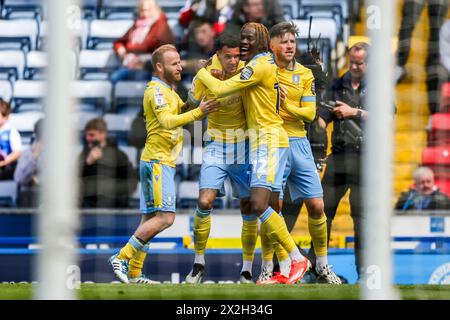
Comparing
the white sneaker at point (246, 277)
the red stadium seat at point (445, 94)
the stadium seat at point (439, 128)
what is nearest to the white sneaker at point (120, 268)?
the white sneaker at point (246, 277)

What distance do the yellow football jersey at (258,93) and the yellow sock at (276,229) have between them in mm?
341

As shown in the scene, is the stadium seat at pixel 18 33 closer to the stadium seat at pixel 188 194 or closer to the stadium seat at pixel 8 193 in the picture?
the stadium seat at pixel 8 193

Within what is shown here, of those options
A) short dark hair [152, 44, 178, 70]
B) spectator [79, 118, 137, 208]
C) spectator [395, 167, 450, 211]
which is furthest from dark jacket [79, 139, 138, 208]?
spectator [395, 167, 450, 211]

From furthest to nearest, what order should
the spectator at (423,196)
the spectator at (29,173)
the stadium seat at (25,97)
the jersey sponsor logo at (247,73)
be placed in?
the stadium seat at (25,97) → the spectator at (29,173) → the spectator at (423,196) → the jersey sponsor logo at (247,73)

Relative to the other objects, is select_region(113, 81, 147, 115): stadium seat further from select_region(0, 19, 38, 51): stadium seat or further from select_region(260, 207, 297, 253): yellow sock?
select_region(260, 207, 297, 253): yellow sock

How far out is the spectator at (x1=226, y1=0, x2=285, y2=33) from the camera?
5055 millimetres

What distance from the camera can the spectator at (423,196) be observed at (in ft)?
17.9

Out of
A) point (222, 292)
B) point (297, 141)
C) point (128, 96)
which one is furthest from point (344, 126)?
point (222, 292)

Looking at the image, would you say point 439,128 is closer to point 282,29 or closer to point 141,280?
point 282,29

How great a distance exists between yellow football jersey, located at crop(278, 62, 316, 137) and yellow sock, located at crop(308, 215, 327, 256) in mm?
462

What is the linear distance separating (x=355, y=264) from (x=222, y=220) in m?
0.77

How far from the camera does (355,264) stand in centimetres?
541
